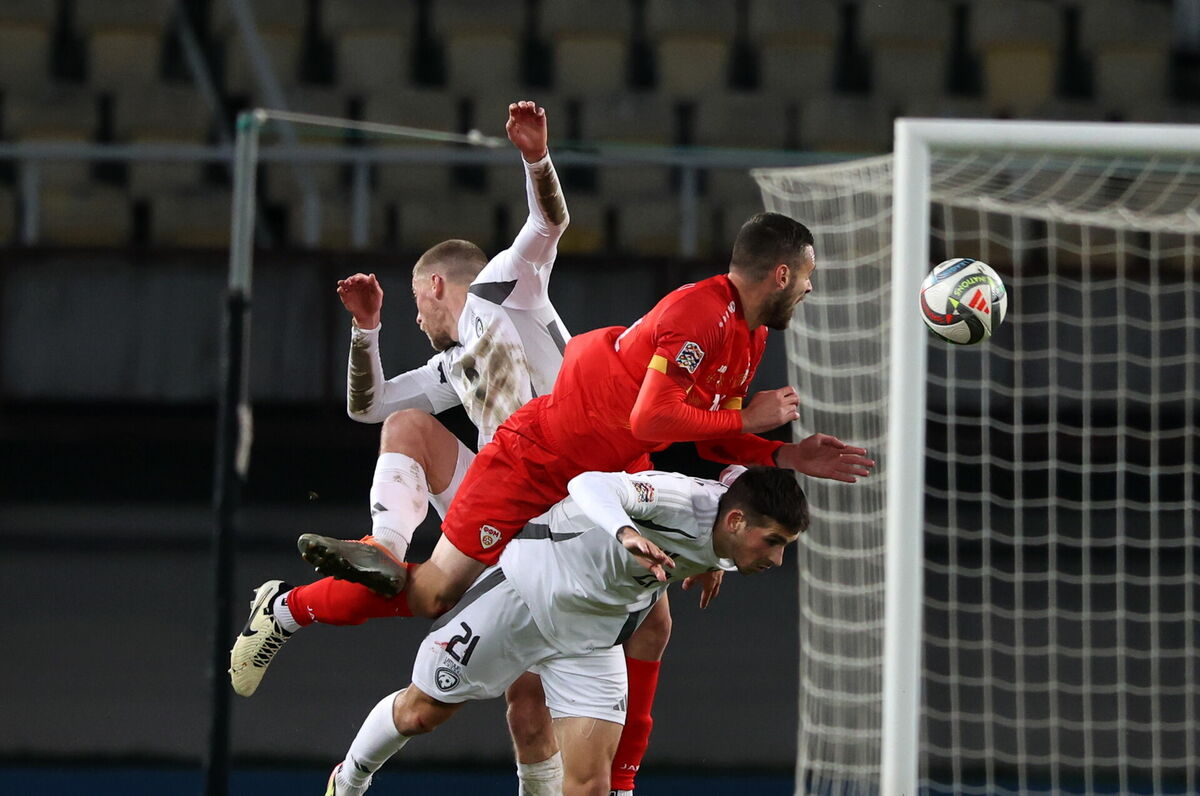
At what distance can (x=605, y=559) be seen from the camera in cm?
404

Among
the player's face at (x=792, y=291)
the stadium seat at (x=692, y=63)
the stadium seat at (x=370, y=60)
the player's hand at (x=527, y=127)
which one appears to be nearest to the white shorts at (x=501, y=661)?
the player's face at (x=792, y=291)

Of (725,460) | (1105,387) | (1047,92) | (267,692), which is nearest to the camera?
(725,460)

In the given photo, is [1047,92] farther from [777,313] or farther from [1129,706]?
[777,313]

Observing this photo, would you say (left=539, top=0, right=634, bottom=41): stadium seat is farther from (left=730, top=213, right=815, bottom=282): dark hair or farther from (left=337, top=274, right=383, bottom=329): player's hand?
(left=730, top=213, right=815, bottom=282): dark hair

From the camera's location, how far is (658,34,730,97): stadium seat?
9102mm

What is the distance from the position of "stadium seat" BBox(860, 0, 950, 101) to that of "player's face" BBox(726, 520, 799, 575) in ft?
18.5

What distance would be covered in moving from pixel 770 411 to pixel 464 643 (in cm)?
105

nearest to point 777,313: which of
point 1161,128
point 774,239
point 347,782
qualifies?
point 774,239

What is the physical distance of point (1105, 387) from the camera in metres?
7.63

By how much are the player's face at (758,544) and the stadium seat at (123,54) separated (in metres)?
6.39

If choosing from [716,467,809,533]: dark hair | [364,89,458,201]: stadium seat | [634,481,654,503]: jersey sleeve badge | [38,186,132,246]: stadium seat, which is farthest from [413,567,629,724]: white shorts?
[38,186,132,246]: stadium seat

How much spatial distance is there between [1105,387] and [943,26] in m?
2.68

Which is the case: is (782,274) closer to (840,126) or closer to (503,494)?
(503,494)

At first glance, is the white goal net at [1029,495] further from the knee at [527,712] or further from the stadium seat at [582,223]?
the knee at [527,712]
